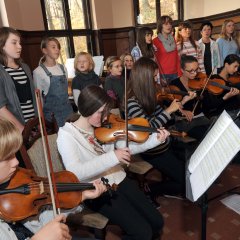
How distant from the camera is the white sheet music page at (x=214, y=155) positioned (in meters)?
0.94

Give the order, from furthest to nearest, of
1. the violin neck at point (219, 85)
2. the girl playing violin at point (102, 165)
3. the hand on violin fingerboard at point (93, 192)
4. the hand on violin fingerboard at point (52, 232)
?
the violin neck at point (219, 85)
the girl playing violin at point (102, 165)
the hand on violin fingerboard at point (93, 192)
the hand on violin fingerboard at point (52, 232)

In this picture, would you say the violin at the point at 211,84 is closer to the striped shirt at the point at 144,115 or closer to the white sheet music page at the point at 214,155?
the striped shirt at the point at 144,115

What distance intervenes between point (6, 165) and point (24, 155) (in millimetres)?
344

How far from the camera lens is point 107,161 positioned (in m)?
1.34

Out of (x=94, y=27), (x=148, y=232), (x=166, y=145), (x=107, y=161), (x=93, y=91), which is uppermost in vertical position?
(x=94, y=27)

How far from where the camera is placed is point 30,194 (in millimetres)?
1037

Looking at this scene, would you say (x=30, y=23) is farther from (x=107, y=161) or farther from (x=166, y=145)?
(x=107, y=161)

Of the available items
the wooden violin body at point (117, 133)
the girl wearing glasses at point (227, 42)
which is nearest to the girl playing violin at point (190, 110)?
the wooden violin body at point (117, 133)

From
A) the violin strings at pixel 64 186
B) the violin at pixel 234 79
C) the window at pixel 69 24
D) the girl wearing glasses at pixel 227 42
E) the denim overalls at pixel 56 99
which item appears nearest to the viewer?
the violin strings at pixel 64 186

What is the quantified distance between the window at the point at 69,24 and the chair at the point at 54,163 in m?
4.18

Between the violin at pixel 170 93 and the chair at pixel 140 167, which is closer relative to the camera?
the chair at pixel 140 167

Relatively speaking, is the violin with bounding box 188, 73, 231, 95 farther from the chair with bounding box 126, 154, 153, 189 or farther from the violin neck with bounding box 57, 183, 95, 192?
the violin neck with bounding box 57, 183, 95, 192

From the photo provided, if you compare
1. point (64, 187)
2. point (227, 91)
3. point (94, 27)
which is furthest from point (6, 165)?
point (94, 27)

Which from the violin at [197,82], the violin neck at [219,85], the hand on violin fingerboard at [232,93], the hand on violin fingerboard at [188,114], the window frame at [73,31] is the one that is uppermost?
the window frame at [73,31]
